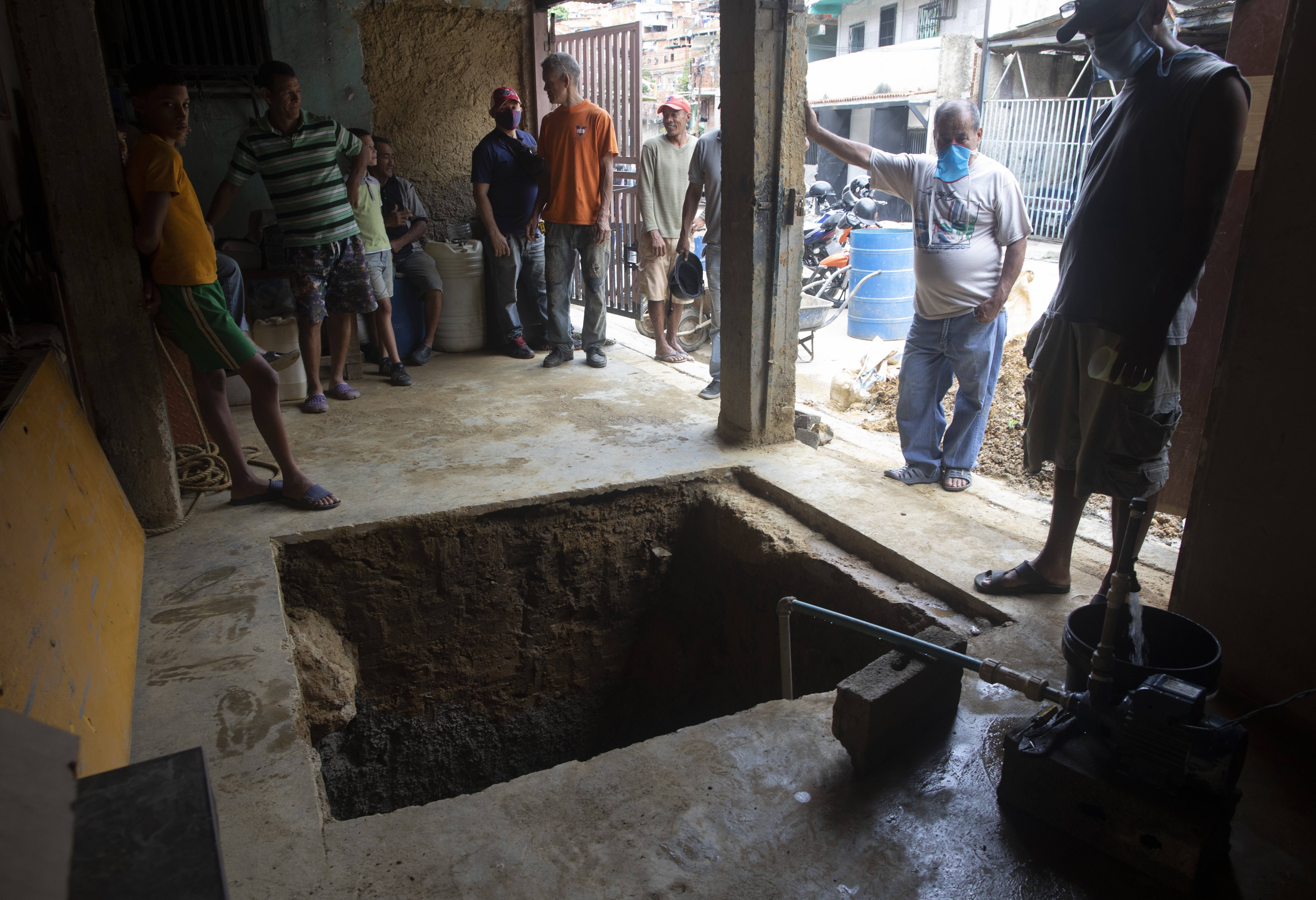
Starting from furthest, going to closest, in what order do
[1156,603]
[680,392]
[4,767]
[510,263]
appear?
[510,263]
[680,392]
[1156,603]
[4,767]

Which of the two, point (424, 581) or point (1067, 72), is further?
point (1067, 72)

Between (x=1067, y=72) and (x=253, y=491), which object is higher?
(x=1067, y=72)

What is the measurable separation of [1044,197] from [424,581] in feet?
36.8

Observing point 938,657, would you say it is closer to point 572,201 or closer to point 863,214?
point 572,201

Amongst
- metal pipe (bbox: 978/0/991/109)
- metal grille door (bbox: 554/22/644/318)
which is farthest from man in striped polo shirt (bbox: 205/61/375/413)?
metal pipe (bbox: 978/0/991/109)

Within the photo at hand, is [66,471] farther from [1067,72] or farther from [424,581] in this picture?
[1067,72]

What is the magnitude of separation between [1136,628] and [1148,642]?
0.16 m

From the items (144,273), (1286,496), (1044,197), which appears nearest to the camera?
(1286,496)

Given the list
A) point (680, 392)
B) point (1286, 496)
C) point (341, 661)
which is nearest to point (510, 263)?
point (680, 392)

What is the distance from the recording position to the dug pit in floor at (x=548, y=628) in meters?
3.28

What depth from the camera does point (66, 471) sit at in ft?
8.17

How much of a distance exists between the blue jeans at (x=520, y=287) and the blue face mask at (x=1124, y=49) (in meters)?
4.22

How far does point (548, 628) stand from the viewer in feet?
12.8

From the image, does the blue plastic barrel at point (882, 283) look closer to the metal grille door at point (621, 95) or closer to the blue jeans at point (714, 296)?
the metal grille door at point (621, 95)
